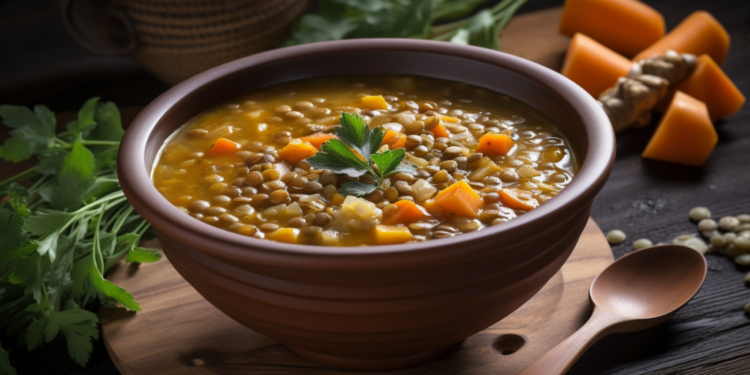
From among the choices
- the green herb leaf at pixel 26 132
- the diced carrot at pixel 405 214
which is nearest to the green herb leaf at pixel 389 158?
the diced carrot at pixel 405 214

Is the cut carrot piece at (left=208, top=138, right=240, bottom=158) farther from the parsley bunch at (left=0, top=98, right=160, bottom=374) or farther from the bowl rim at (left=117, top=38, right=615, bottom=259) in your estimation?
the parsley bunch at (left=0, top=98, right=160, bottom=374)

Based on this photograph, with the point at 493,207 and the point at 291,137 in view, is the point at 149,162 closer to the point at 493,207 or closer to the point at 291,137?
the point at 291,137

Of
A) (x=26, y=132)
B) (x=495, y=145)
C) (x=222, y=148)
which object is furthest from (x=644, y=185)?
(x=26, y=132)

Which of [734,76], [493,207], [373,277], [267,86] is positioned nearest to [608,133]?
[493,207]

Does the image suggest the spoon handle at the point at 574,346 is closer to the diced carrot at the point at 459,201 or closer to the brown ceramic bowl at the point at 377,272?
the brown ceramic bowl at the point at 377,272

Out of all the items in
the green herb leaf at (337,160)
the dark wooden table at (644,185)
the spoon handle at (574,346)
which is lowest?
the dark wooden table at (644,185)

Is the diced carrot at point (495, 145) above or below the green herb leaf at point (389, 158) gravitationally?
below
